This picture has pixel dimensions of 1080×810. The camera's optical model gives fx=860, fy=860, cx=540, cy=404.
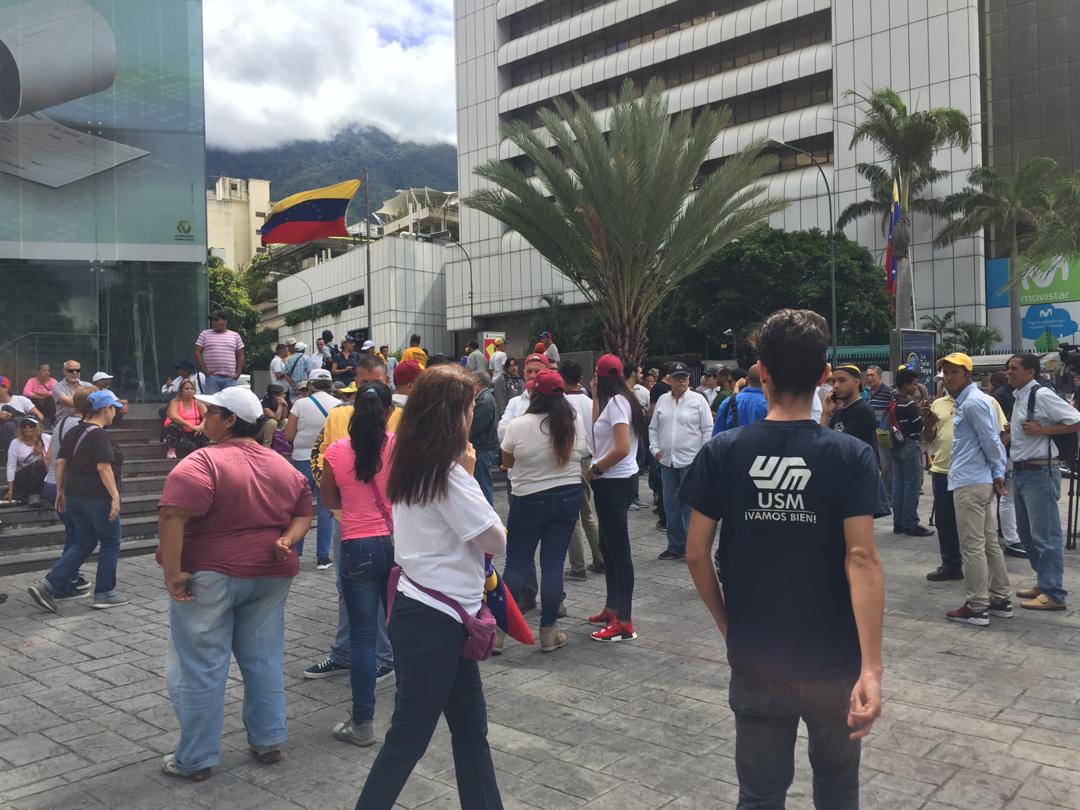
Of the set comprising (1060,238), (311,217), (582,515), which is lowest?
(582,515)

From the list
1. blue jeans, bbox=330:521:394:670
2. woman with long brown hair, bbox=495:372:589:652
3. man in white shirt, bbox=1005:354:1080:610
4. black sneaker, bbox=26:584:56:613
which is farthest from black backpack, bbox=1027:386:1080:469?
black sneaker, bbox=26:584:56:613

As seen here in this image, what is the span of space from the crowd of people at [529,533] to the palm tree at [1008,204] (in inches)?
1214

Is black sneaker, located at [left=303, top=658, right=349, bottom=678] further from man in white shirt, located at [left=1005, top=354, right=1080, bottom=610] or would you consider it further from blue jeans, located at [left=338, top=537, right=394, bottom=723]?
man in white shirt, located at [left=1005, top=354, right=1080, bottom=610]

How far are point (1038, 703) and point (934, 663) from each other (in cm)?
75

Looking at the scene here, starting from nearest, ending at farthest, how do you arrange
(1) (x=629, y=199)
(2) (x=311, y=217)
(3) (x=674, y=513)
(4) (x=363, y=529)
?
(4) (x=363, y=529) → (3) (x=674, y=513) → (1) (x=629, y=199) → (2) (x=311, y=217)

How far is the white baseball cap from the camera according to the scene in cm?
393

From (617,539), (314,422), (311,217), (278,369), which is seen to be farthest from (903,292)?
(617,539)

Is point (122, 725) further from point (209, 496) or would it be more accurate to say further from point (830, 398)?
point (830, 398)

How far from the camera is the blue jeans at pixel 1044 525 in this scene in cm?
627

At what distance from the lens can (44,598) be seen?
6801 mm

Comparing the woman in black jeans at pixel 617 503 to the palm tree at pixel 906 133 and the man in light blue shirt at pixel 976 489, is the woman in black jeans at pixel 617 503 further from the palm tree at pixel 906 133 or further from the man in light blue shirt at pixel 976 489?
the palm tree at pixel 906 133

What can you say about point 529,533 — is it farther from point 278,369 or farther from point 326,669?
point 278,369

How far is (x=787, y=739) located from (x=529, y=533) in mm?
3257

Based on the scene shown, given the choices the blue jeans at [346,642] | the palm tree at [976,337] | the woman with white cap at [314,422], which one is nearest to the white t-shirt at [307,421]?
the woman with white cap at [314,422]
